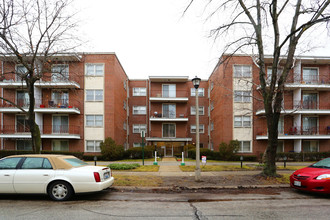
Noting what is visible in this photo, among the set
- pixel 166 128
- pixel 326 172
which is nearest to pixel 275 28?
pixel 326 172

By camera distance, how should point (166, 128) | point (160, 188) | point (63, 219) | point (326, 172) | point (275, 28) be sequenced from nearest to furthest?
point (63, 219)
point (326, 172)
point (160, 188)
point (275, 28)
point (166, 128)

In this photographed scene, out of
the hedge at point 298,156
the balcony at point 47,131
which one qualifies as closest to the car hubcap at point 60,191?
the balcony at point 47,131

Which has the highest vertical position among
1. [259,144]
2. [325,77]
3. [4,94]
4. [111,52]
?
[111,52]

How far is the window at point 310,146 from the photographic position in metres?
21.5

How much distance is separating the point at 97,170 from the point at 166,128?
787 inches

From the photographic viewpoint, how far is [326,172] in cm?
679

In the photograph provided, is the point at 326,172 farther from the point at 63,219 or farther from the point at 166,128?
the point at 166,128

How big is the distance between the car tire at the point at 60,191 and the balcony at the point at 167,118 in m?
18.9

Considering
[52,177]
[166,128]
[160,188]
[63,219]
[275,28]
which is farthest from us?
[166,128]

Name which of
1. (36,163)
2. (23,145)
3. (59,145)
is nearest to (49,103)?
(59,145)

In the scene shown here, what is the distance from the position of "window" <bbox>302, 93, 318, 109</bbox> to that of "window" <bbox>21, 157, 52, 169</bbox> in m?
23.6

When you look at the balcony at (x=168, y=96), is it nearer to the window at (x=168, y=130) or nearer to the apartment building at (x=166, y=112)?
the apartment building at (x=166, y=112)

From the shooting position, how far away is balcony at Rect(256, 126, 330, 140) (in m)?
19.8

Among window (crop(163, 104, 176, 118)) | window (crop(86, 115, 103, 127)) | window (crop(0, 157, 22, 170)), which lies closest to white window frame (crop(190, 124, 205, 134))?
window (crop(163, 104, 176, 118))
